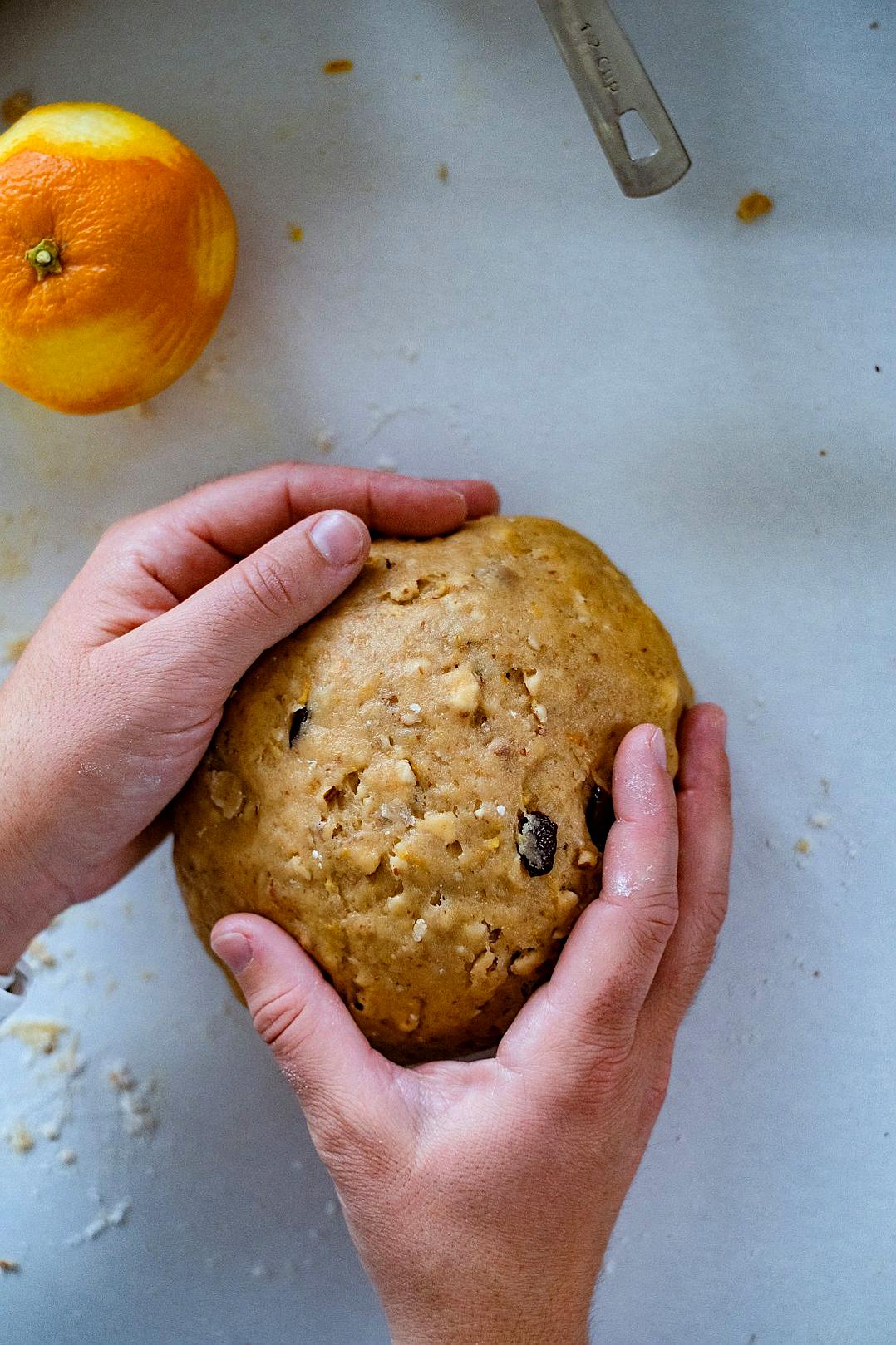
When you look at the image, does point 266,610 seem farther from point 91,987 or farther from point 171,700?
point 91,987

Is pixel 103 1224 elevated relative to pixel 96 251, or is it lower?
lower

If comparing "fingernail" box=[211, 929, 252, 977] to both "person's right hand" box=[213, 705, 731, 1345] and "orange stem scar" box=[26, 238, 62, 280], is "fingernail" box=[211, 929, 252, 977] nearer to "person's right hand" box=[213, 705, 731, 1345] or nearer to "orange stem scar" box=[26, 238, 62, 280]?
"person's right hand" box=[213, 705, 731, 1345]

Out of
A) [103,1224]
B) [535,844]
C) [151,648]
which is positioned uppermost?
[151,648]

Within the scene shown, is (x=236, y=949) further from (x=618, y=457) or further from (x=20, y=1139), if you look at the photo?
(x=618, y=457)

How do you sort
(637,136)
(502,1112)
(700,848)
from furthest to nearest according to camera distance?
(637,136)
(700,848)
(502,1112)

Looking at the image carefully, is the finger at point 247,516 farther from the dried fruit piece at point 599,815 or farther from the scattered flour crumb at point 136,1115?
the scattered flour crumb at point 136,1115

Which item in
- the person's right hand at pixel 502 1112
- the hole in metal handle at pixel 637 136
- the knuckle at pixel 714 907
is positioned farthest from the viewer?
the hole in metal handle at pixel 637 136

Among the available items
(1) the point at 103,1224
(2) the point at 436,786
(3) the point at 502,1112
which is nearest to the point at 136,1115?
(1) the point at 103,1224

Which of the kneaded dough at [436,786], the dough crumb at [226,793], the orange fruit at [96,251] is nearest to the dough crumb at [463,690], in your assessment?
the kneaded dough at [436,786]
